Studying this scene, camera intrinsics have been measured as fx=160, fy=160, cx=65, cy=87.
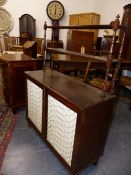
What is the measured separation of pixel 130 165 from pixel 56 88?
1.09 meters

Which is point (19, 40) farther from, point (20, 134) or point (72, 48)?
point (20, 134)

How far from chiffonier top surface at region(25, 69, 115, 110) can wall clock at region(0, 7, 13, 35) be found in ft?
14.9

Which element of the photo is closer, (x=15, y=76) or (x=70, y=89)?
(x=70, y=89)

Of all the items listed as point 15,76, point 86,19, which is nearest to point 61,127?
point 15,76

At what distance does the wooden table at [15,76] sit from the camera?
2.15 metres

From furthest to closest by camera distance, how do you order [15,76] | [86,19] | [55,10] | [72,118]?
[55,10] < [86,19] < [15,76] < [72,118]

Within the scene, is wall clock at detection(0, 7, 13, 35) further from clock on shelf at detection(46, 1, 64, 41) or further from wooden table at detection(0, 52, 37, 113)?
wooden table at detection(0, 52, 37, 113)

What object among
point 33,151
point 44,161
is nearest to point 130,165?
point 44,161

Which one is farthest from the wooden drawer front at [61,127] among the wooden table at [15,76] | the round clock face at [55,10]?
the round clock face at [55,10]

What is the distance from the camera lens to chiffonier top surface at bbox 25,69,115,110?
117cm

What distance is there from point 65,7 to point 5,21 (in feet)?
7.63

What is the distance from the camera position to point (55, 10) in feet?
19.8

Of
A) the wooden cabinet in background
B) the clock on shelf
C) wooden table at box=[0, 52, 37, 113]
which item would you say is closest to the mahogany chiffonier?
wooden table at box=[0, 52, 37, 113]

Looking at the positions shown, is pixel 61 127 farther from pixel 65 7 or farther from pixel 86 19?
pixel 65 7
